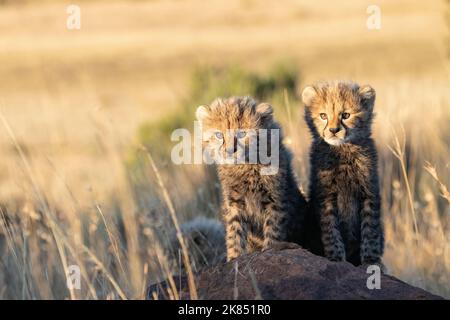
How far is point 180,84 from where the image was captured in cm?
2355

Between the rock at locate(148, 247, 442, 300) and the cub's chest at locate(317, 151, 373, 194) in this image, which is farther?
the cub's chest at locate(317, 151, 373, 194)

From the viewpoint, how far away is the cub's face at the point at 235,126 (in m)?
4.80

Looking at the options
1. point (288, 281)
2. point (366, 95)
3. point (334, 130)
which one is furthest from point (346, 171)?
point (288, 281)

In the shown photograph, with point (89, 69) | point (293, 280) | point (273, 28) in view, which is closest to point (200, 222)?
point (293, 280)

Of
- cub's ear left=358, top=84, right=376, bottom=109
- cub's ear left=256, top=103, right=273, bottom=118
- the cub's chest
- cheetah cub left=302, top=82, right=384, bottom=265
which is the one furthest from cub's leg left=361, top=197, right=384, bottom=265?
cub's ear left=256, top=103, right=273, bottom=118

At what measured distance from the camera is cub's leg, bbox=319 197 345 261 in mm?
4797

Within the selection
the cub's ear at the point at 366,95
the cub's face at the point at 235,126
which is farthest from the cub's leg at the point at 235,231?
the cub's ear at the point at 366,95

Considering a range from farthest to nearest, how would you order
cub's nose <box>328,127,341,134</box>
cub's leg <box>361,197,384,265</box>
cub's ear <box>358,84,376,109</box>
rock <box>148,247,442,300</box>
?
cub's ear <box>358,84,376,109</box>
cub's leg <box>361,197,384,265</box>
cub's nose <box>328,127,341,134</box>
rock <box>148,247,442,300</box>

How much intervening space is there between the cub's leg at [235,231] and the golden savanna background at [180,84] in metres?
0.72

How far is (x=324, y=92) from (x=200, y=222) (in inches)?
66.3

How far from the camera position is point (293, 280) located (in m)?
3.81

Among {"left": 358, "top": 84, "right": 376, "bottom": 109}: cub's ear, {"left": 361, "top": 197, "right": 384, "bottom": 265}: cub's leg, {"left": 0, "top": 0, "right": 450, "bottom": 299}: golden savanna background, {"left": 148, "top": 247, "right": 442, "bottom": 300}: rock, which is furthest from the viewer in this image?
{"left": 0, "top": 0, "right": 450, "bottom": 299}: golden savanna background

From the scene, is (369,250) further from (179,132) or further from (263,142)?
(179,132)

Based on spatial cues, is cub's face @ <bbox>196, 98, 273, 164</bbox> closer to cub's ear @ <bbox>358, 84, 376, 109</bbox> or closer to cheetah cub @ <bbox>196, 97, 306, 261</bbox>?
cheetah cub @ <bbox>196, 97, 306, 261</bbox>
